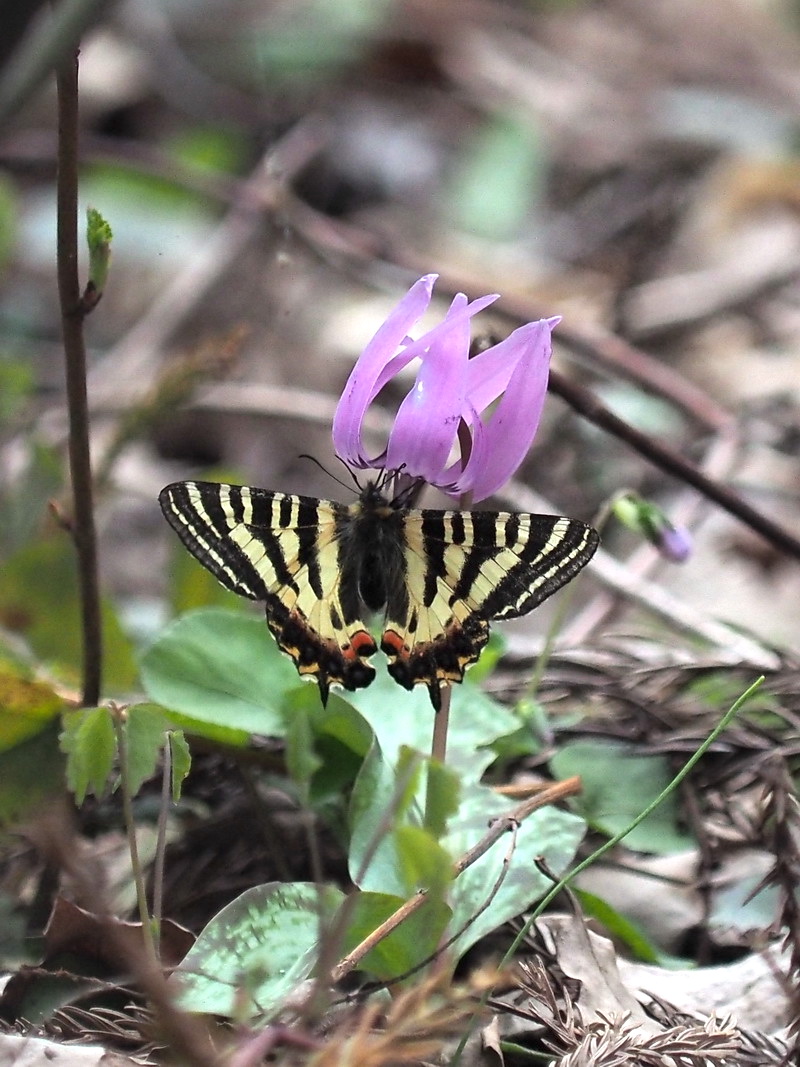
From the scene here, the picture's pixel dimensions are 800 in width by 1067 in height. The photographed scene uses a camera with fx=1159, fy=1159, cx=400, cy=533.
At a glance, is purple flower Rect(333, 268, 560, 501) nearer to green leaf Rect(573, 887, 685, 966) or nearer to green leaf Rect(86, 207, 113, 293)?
green leaf Rect(86, 207, 113, 293)

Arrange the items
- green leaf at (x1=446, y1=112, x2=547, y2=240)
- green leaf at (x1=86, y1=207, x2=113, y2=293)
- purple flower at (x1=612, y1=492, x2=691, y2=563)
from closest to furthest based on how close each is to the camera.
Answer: green leaf at (x1=86, y1=207, x2=113, y2=293) < purple flower at (x1=612, y1=492, x2=691, y2=563) < green leaf at (x1=446, y1=112, x2=547, y2=240)

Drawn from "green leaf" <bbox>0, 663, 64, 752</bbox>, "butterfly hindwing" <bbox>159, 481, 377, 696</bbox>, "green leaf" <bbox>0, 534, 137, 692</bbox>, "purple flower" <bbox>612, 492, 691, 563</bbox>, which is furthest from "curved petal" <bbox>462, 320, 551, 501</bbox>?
"green leaf" <bbox>0, 534, 137, 692</bbox>

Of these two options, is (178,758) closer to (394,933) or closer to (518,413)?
(394,933)

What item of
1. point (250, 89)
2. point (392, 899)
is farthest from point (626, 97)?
point (392, 899)

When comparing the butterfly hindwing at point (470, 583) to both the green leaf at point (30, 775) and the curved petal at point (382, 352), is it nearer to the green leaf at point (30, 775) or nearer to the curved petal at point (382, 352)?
the curved petal at point (382, 352)

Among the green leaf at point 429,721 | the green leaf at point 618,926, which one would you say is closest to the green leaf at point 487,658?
the green leaf at point 429,721

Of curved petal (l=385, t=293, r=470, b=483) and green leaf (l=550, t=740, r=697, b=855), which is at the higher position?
curved petal (l=385, t=293, r=470, b=483)
